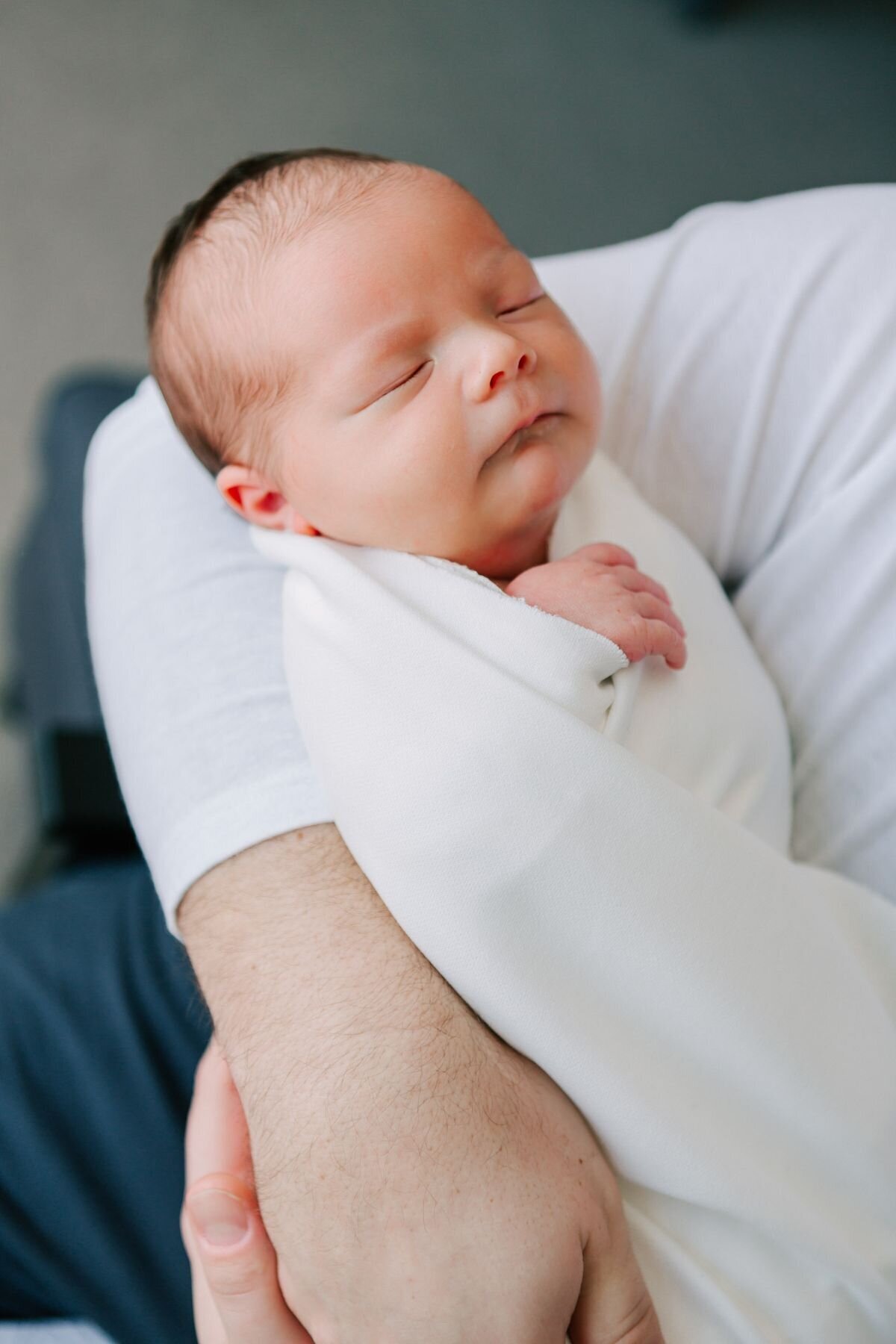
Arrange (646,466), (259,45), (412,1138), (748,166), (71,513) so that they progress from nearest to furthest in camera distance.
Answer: (412,1138)
(646,466)
(71,513)
(748,166)
(259,45)

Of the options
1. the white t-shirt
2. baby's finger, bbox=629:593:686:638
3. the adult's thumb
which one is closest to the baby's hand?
baby's finger, bbox=629:593:686:638

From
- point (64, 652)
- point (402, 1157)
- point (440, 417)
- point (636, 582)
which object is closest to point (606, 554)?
point (636, 582)

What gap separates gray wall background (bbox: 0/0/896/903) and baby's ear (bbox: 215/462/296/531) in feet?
4.61

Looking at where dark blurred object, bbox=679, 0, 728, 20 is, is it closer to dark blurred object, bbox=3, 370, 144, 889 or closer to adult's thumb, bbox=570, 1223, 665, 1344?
dark blurred object, bbox=3, 370, 144, 889

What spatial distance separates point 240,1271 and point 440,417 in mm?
545

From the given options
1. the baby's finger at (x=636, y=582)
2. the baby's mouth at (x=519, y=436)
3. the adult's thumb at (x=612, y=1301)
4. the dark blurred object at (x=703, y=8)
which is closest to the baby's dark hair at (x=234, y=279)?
the baby's mouth at (x=519, y=436)

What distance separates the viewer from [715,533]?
91 cm

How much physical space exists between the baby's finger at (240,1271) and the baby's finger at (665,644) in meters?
0.43

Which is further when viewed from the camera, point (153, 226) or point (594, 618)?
point (153, 226)

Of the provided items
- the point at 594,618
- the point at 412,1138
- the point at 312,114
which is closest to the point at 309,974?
the point at 412,1138

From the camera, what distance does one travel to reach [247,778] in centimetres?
73

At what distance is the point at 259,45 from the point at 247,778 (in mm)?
2447

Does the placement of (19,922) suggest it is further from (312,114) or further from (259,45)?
(259,45)

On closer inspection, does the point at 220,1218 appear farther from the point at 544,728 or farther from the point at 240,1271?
the point at 544,728
